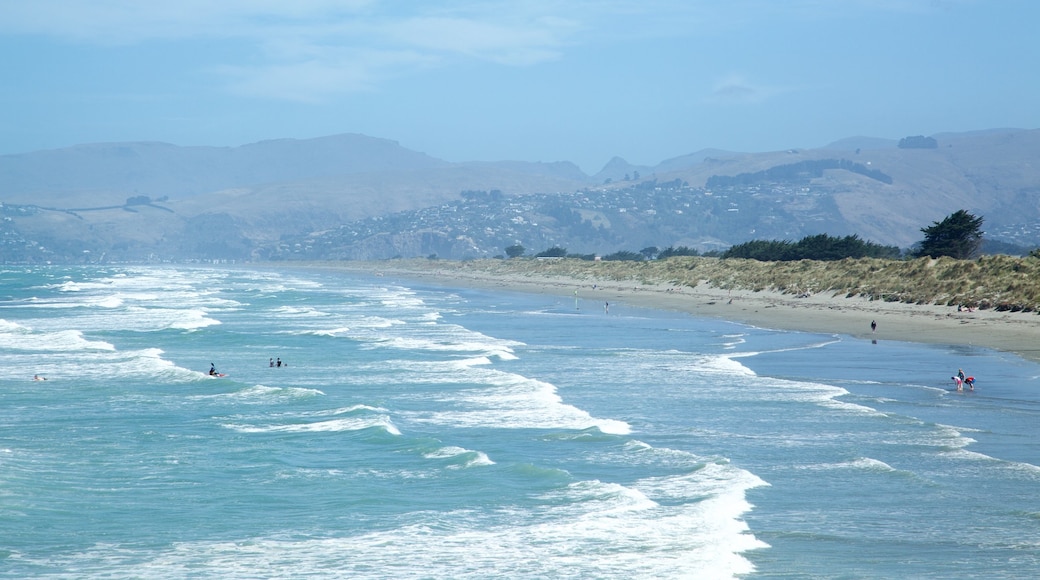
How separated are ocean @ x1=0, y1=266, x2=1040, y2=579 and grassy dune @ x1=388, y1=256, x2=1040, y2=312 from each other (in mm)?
10742

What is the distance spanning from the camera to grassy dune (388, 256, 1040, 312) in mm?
41219

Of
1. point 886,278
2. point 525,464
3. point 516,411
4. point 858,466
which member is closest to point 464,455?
point 525,464

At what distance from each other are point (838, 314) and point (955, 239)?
75.8 feet

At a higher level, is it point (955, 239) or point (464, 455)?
point (955, 239)

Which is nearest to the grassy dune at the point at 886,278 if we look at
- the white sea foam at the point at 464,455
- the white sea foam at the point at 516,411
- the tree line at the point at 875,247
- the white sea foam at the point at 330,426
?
the tree line at the point at 875,247

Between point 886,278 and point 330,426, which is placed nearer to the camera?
point 330,426

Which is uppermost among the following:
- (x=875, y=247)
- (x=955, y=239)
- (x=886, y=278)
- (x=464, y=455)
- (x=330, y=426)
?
(x=955, y=239)

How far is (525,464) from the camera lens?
17.0m

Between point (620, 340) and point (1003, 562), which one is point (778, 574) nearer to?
point (1003, 562)

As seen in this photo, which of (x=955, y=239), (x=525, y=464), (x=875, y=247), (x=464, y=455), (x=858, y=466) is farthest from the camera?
(x=875, y=247)

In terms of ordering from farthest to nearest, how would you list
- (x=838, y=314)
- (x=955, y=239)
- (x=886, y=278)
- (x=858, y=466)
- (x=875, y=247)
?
(x=875, y=247) → (x=955, y=239) → (x=886, y=278) → (x=838, y=314) → (x=858, y=466)

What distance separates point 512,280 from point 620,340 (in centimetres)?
6604

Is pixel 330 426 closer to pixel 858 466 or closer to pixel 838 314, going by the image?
pixel 858 466

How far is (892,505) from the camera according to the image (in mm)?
13984
